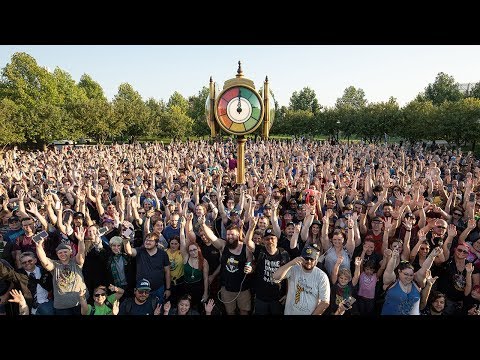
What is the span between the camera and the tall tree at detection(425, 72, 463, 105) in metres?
50.1

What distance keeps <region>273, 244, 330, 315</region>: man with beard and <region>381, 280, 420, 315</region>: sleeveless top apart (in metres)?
0.77

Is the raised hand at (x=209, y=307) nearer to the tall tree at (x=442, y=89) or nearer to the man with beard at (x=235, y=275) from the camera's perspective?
the man with beard at (x=235, y=275)

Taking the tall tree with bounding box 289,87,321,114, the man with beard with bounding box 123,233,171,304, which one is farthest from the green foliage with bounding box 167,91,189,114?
the man with beard with bounding box 123,233,171,304

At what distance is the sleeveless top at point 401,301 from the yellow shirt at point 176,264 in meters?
2.78

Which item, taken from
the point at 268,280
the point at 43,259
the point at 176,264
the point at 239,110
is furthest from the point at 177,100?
the point at 268,280

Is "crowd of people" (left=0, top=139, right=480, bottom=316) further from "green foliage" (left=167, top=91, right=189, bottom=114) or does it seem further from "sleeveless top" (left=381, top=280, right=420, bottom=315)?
"green foliage" (left=167, top=91, right=189, bottom=114)

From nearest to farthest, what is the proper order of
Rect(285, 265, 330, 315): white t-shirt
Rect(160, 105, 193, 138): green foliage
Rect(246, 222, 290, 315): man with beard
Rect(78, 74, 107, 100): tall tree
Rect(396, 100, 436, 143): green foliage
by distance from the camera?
Rect(285, 265, 330, 315): white t-shirt → Rect(246, 222, 290, 315): man with beard → Rect(396, 100, 436, 143): green foliage → Rect(160, 105, 193, 138): green foliage → Rect(78, 74, 107, 100): tall tree

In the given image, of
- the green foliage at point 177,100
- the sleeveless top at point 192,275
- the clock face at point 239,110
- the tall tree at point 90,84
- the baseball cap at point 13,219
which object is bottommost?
the sleeveless top at point 192,275

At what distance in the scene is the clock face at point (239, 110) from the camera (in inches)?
274

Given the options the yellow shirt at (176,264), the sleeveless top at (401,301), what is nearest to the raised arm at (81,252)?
the yellow shirt at (176,264)

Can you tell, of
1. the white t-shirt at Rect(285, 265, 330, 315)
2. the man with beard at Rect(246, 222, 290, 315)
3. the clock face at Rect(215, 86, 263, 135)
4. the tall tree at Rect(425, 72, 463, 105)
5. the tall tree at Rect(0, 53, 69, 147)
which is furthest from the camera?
the tall tree at Rect(425, 72, 463, 105)

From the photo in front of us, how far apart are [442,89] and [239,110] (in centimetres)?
5583

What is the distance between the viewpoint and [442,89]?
51.5 metres
